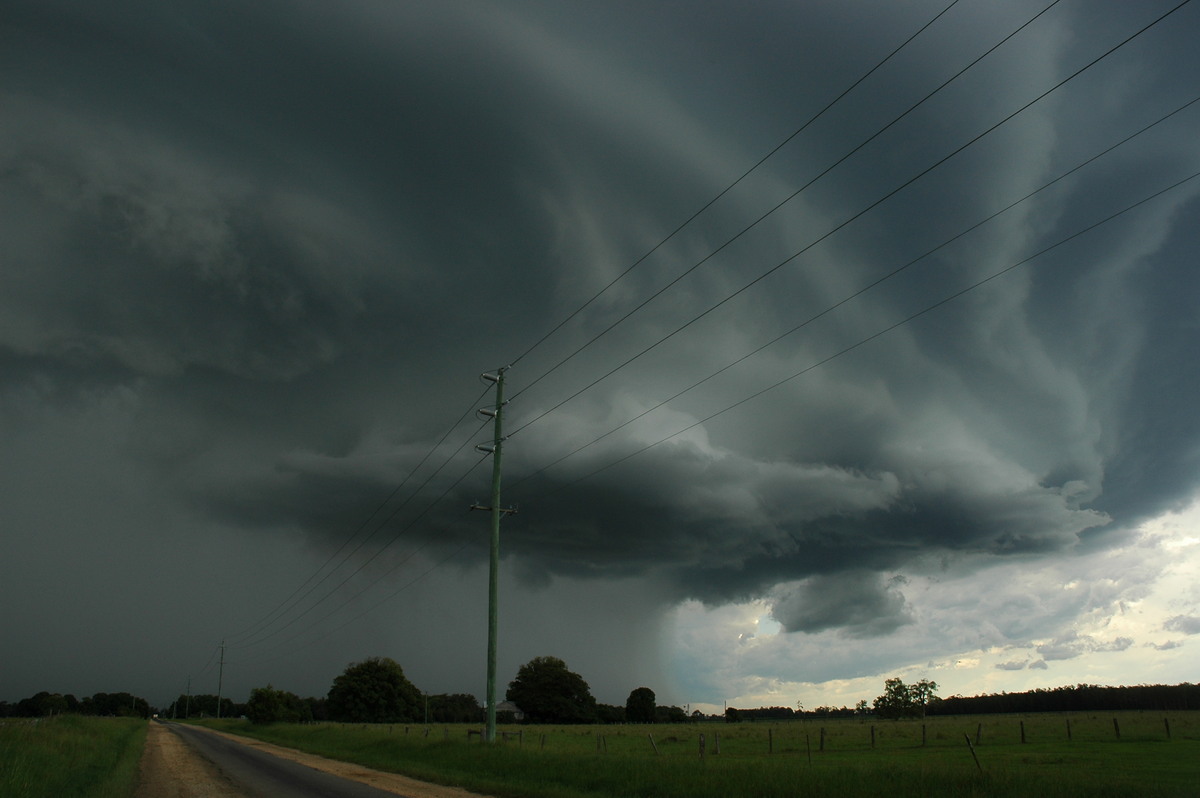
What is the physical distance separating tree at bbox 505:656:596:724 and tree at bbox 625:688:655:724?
10182 mm

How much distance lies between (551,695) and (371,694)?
4043 cm

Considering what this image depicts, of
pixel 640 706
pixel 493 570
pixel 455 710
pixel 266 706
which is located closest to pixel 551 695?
pixel 640 706

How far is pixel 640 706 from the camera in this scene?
151875 millimetres

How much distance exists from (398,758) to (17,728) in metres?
16.6

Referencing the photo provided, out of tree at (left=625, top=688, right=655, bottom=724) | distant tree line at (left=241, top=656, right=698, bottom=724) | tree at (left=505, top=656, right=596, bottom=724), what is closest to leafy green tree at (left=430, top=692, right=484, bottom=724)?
distant tree line at (left=241, top=656, right=698, bottom=724)

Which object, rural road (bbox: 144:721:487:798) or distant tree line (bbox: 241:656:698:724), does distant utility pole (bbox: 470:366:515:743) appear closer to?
rural road (bbox: 144:721:487:798)

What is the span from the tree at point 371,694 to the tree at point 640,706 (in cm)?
5357

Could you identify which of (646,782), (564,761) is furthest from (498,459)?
(646,782)

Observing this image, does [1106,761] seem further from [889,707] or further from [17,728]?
[889,707]

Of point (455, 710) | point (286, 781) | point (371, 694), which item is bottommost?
point (455, 710)

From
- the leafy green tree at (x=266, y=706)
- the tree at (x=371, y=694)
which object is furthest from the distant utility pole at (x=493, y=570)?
the tree at (x=371, y=694)

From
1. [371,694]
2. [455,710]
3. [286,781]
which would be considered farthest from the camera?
[455,710]

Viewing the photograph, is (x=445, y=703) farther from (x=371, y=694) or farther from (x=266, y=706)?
(x=266, y=706)

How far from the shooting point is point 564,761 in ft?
78.1
